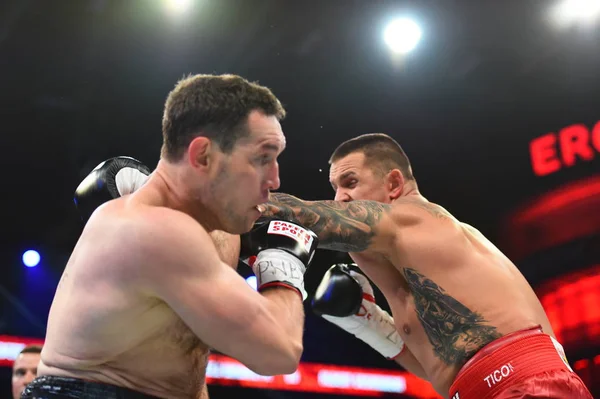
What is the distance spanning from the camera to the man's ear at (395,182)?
2.44 m

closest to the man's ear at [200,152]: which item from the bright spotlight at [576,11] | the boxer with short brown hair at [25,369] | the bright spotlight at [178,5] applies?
the boxer with short brown hair at [25,369]

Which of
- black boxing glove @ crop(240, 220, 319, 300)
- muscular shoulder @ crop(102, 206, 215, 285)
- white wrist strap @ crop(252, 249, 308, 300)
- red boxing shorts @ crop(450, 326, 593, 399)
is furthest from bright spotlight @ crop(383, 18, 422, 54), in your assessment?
muscular shoulder @ crop(102, 206, 215, 285)

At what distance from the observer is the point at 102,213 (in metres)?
1.31

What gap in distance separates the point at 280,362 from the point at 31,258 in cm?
499

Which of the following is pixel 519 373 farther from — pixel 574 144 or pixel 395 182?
pixel 574 144

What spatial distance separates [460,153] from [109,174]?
4.60m

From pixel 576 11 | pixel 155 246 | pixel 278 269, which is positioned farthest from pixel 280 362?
pixel 576 11

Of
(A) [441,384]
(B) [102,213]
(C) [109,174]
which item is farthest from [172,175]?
(A) [441,384]

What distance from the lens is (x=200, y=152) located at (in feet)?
4.56

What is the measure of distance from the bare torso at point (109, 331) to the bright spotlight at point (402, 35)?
4077 millimetres

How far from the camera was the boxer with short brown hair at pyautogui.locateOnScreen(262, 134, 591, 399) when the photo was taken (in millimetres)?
1745

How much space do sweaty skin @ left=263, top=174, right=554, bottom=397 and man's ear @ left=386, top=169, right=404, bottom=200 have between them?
0.87 ft

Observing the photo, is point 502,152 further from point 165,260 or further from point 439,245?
point 165,260

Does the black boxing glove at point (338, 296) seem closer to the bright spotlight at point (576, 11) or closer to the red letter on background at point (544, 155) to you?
the bright spotlight at point (576, 11)
